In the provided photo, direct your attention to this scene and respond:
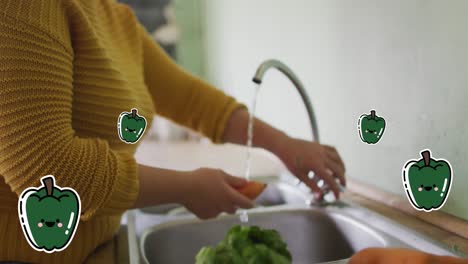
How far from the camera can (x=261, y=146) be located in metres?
0.61

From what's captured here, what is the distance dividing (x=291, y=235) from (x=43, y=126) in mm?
317

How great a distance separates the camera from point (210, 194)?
0.42 m

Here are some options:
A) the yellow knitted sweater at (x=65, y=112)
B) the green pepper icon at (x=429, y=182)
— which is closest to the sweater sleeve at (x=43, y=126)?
the yellow knitted sweater at (x=65, y=112)

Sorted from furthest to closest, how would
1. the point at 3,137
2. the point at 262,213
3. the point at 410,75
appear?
the point at 262,213, the point at 410,75, the point at 3,137

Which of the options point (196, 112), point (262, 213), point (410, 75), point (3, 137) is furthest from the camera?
point (196, 112)

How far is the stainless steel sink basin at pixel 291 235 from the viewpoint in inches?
19.2

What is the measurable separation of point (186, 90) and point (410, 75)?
324 millimetres

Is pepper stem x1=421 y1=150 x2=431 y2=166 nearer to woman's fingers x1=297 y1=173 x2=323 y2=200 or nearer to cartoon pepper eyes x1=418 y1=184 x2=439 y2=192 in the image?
cartoon pepper eyes x1=418 y1=184 x2=439 y2=192

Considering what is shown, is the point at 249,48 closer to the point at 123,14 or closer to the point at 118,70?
the point at 123,14

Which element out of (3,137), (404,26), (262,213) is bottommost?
(262,213)

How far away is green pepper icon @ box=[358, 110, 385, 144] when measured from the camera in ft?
1.21

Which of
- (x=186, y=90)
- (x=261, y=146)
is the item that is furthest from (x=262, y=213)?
(x=186, y=90)

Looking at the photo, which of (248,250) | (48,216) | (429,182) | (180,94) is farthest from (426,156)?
(180,94)

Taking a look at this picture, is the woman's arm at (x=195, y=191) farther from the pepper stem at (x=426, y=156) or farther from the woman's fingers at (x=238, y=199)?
the pepper stem at (x=426, y=156)
